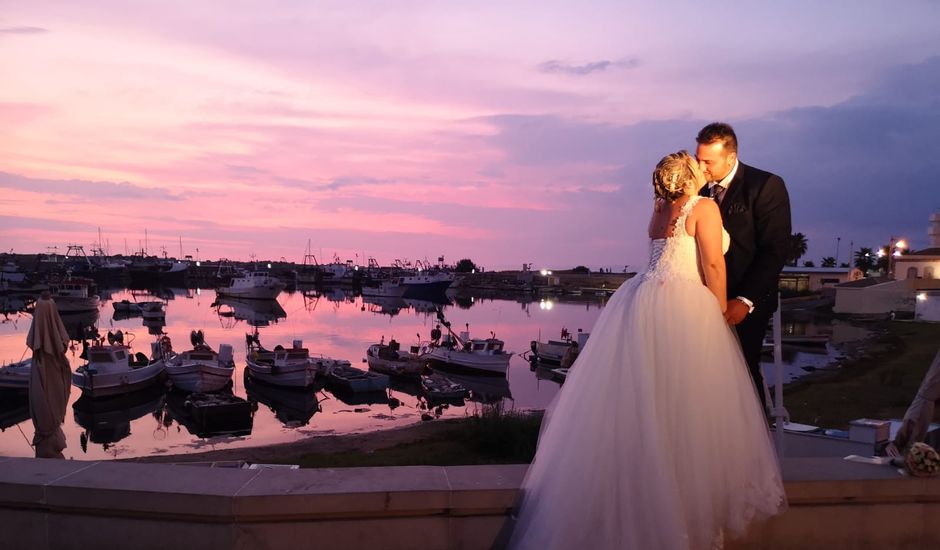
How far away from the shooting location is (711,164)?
4.21 m

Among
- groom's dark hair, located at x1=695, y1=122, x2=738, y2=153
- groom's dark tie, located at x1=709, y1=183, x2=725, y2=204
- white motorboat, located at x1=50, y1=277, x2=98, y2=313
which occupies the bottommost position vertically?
white motorboat, located at x1=50, y1=277, x2=98, y2=313

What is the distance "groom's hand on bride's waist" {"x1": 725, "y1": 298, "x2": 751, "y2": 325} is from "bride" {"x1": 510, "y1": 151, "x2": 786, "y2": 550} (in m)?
0.12

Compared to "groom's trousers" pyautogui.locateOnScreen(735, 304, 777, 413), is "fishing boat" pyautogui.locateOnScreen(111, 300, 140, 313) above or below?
below

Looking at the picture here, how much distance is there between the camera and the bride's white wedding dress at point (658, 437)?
3395 millimetres

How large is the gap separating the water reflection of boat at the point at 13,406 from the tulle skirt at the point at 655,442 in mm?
29935

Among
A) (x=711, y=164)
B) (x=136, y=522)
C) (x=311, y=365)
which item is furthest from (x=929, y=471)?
(x=311, y=365)

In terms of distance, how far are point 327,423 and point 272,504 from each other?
25.0m

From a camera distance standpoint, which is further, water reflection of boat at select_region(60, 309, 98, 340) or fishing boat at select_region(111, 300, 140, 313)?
fishing boat at select_region(111, 300, 140, 313)

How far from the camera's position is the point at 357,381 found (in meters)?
33.4

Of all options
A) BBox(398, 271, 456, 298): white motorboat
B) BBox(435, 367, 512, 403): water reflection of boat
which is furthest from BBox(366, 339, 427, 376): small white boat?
BBox(398, 271, 456, 298): white motorboat

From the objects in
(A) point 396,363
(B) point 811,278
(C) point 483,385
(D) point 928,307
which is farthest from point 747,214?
(B) point 811,278

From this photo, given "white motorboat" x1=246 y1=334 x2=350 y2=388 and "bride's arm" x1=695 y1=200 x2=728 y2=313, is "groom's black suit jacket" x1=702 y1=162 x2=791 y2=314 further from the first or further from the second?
"white motorboat" x1=246 y1=334 x2=350 y2=388

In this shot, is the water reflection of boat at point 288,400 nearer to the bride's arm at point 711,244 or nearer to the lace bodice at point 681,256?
the lace bodice at point 681,256

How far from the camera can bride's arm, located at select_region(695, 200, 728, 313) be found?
3.83m
